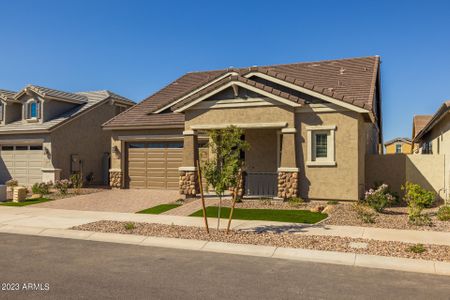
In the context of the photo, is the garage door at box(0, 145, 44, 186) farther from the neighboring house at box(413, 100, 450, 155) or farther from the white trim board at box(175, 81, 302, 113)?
the neighboring house at box(413, 100, 450, 155)

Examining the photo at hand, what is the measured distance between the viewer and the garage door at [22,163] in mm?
23250

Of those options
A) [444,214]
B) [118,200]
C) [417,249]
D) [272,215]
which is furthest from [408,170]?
[118,200]

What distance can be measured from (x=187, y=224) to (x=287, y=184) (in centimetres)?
530

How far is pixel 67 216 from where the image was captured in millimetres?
13430

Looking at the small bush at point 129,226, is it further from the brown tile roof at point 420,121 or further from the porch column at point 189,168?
the brown tile roof at point 420,121

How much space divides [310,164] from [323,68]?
7598mm

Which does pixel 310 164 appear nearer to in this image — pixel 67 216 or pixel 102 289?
pixel 67 216

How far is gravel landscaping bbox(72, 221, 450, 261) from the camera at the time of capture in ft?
27.6

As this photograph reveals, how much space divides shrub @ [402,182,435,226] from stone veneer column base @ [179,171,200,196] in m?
8.26

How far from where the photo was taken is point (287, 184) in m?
15.5

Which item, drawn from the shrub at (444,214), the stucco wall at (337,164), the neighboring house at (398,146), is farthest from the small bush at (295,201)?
the neighboring house at (398,146)

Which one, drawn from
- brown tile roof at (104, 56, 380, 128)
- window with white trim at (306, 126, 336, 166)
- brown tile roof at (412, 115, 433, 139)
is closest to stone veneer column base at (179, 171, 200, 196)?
brown tile roof at (104, 56, 380, 128)

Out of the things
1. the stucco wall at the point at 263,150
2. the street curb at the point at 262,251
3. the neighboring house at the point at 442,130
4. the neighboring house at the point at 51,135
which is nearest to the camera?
the street curb at the point at 262,251

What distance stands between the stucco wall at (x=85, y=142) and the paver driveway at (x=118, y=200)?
493 centimetres
